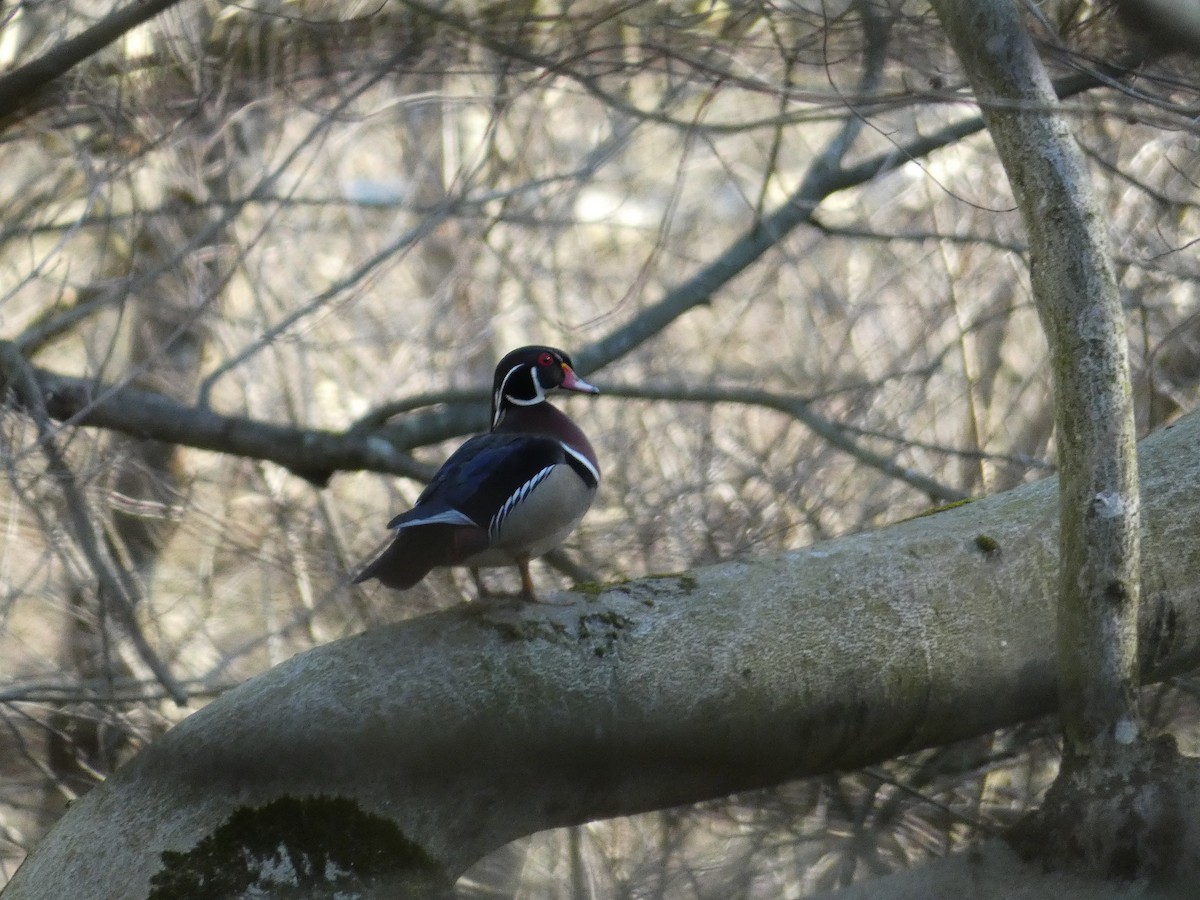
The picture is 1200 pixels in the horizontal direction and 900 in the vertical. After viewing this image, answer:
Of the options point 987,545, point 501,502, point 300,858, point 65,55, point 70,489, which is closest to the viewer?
point 300,858

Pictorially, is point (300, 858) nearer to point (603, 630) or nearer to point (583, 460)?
point (603, 630)

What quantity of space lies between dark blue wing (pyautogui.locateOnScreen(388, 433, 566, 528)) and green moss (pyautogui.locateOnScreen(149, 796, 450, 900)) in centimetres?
49

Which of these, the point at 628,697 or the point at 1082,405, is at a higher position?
the point at 1082,405

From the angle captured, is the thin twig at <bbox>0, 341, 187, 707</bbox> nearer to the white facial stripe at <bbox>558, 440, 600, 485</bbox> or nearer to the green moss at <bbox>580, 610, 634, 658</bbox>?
the white facial stripe at <bbox>558, 440, 600, 485</bbox>

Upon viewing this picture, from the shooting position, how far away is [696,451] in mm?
5195

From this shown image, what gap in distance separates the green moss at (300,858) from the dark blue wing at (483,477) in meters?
0.49

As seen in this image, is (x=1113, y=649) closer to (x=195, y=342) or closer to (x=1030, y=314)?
(x=1030, y=314)

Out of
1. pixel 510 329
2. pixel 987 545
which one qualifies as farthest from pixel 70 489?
pixel 510 329

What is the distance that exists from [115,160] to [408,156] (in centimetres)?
269

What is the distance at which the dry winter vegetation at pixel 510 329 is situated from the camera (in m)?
3.18

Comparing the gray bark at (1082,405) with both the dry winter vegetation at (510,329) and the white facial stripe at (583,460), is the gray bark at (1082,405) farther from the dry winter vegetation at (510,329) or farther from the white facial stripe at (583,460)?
the white facial stripe at (583,460)

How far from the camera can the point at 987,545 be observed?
2580 mm

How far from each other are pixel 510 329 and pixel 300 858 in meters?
5.48

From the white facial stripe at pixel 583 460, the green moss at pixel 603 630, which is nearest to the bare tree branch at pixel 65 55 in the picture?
the white facial stripe at pixel 583 460
